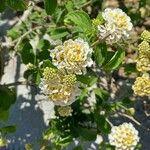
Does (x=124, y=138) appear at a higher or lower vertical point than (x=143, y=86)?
lower

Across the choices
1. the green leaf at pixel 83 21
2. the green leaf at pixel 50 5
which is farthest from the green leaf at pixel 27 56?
the green leaf at pixel 83 21

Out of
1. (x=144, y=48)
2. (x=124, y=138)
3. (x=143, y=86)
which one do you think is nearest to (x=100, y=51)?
(x=144, y=48)

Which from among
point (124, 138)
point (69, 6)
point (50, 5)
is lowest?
point (124, 138)

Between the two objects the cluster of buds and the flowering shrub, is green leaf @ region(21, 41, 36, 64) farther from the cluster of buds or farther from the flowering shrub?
the cluster of buds

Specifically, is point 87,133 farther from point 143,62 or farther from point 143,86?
point 143,62

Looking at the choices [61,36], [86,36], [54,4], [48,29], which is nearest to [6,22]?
[48,29]

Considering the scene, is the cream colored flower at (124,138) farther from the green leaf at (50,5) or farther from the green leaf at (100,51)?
the green leaf at (50,5)
